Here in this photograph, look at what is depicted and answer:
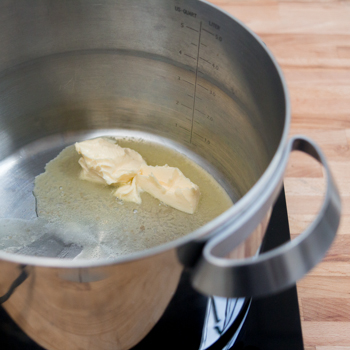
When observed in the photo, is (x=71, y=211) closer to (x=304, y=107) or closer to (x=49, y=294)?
(x=49, y=294)

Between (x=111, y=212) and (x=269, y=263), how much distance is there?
49 centimetres

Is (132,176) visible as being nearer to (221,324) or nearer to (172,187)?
(172,187)

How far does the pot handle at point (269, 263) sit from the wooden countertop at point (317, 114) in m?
0.30

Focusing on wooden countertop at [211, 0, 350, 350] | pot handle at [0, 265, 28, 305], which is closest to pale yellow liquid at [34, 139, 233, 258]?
wooden countertop at [211, 0, 350, 350]

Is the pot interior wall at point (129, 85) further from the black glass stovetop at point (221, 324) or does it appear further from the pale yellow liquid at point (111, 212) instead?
the black glass stovetop at point (221, 324)

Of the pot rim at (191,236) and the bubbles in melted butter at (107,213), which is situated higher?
the pot rim at (191,236)

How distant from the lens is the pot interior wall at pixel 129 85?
2.52 feet

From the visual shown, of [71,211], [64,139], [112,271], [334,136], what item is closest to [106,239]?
[71,211]

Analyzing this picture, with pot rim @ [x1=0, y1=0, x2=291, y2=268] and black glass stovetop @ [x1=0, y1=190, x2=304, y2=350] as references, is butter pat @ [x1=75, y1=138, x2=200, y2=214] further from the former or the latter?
pot rim @ [x1=0, y1=0, x2=291, y2=268]

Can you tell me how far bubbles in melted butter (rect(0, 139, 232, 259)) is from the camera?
809 mm

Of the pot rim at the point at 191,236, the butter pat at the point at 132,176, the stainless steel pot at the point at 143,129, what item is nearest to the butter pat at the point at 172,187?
the butter pat at the point at 132,176

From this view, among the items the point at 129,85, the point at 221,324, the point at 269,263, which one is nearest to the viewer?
the point at 269,263

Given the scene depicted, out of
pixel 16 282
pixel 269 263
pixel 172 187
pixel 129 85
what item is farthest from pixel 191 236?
pixel 129 85

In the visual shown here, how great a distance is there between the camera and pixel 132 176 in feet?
2.88
